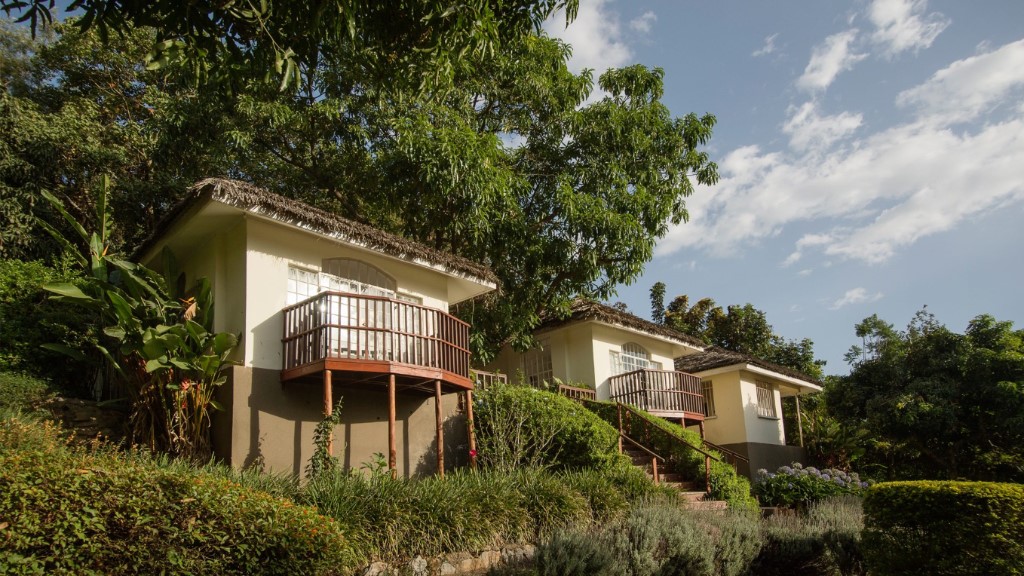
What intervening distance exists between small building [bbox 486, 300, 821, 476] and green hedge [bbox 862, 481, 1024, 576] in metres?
9.19

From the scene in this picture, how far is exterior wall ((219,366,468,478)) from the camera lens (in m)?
11.8

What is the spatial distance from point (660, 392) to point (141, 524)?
1584cm

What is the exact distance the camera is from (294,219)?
1237cm

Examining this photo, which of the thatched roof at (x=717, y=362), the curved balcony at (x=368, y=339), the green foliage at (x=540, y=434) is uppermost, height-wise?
the thatched roof at (x=717, y=362)

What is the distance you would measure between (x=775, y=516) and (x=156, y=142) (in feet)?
52.2

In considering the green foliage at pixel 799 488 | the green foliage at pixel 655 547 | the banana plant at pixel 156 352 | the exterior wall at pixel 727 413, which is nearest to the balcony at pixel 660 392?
the exterior wall at pixel 727 413

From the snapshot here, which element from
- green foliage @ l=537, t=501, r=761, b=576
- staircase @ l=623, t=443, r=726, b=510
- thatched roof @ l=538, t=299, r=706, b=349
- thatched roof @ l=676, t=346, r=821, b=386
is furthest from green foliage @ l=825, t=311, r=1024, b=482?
green foliage @ l=537, t=501, r=761, b=576

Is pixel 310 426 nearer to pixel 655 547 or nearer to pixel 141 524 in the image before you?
pixel 655 547

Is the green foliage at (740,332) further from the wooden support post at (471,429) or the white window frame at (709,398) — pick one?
the wooden support post at (471,429)

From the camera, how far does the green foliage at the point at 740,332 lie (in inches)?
1264

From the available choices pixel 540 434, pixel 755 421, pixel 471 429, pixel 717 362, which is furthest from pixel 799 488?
pixel 471 429

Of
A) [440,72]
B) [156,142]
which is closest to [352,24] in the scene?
[440,72]

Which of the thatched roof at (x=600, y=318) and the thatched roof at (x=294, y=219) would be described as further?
the thatched roof at (x=600, y=318)

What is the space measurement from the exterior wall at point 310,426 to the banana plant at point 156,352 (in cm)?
42
